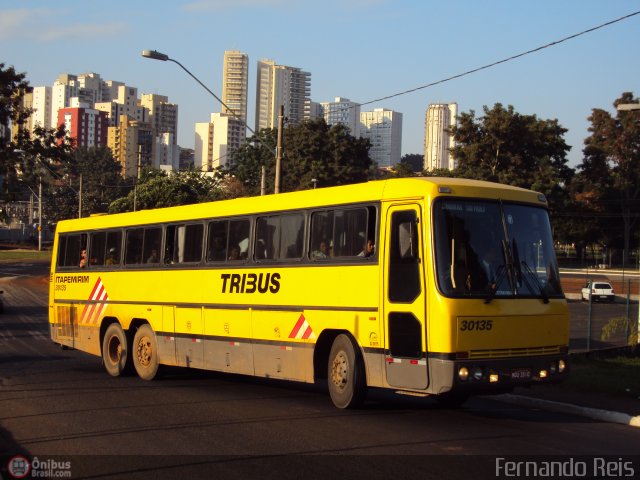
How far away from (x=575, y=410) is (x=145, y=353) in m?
8.20

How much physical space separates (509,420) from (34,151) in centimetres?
3584

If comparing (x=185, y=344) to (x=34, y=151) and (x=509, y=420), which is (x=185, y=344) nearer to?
(x=509, y=420)

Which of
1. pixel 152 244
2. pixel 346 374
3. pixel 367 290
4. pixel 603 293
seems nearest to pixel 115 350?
pixel 152 244

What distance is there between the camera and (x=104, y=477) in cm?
752

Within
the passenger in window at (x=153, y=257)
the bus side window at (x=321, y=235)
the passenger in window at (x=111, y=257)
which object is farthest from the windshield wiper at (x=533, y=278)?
the passenger in window at (x=111, y=257)

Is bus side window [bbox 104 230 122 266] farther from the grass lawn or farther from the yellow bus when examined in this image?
the grass lawn

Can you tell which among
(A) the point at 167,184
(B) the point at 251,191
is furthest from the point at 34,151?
(B) the point at 251,191

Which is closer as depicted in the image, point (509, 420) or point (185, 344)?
point (509, 420)

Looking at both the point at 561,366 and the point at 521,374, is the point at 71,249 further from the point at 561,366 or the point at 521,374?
the point at 561,366

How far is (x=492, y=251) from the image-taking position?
1024cm

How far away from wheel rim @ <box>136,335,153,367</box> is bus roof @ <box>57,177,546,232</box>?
7.87ft

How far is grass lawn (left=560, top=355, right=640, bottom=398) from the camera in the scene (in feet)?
46.1

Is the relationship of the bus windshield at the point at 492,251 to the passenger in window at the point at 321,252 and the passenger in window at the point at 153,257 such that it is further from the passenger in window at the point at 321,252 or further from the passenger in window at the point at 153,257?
the passenger in window at the point at 153,257

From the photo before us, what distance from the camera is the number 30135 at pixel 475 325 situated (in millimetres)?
9750
